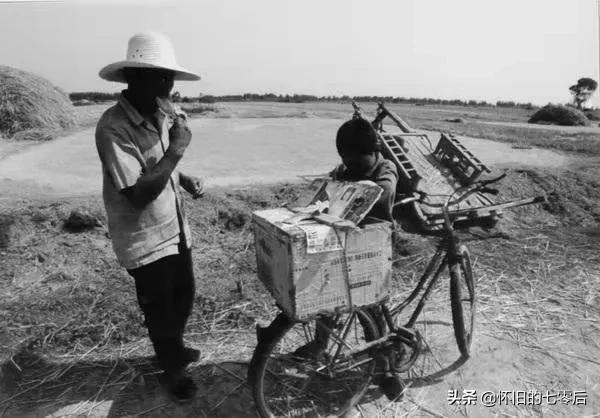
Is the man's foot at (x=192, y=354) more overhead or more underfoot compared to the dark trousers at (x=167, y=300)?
more underfoot

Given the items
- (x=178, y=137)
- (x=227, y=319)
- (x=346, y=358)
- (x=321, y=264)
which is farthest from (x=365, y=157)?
(x=227, y=319)

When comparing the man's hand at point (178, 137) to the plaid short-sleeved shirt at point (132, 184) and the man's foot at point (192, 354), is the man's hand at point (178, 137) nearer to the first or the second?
the plaid short-sleeved shirt at point (132, 184)

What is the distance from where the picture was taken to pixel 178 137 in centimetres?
230

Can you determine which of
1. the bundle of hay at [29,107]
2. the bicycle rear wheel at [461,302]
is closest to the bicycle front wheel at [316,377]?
the bicycle rear wheel at [461,302]

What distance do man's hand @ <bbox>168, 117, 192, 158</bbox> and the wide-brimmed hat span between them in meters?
0.28

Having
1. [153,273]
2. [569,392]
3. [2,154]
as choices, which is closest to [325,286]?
[153,273]

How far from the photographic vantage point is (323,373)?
8.81ft

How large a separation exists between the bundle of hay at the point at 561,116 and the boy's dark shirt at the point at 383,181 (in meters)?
22.4

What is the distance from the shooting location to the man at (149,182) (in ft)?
7.27

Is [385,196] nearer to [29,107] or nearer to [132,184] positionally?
[132,184]

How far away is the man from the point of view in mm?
2215

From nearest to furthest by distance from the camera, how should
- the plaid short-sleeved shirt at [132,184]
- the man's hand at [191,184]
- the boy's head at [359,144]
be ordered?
1. the plaid short-sleeved shirt at [132,184]
2. the boy's head at [359,144]
3. the man's hand at [191,184]

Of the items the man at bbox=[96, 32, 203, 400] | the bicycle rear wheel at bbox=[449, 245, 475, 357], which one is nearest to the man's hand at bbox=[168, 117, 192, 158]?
the man at bbox=[96, 32, 203, 400]

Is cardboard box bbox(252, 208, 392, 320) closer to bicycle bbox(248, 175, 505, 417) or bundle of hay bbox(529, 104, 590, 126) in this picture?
bicycle bbox(248, 175, 505, 417)
